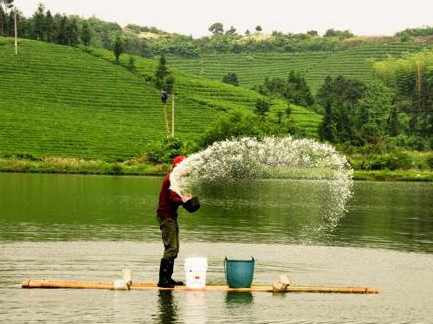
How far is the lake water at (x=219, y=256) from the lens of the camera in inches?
781

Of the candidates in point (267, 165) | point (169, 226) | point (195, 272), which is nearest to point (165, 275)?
point (195, 272)

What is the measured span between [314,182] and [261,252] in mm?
67089

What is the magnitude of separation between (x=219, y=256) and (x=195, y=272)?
7.47 m

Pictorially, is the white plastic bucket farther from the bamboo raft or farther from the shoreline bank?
the shoreline bank

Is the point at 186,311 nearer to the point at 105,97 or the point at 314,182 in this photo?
the point at 314,182

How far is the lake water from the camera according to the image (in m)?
19.8

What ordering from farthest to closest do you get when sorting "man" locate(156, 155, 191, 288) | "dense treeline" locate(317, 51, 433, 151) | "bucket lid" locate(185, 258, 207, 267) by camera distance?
"dense treeline" locate(317, 51, 433, 151) < "man" locate(156, 155, 191, 288) < "bucket lid" locate(185, 258, 207, 267)

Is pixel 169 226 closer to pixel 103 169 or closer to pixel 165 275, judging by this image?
pixel 165 275

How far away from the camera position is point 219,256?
97.9ft

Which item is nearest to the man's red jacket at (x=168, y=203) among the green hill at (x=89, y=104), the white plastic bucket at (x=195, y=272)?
the white plastic bucket at (x=195, y=272)

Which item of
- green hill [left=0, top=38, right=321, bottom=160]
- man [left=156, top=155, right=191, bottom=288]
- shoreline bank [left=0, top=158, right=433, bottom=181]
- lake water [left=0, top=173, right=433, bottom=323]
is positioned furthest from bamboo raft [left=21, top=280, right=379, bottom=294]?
green hill [left=0, top=38, right=321, bottom=160]

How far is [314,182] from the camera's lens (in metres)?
98.1

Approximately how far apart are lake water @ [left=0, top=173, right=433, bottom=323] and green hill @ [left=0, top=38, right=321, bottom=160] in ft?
230

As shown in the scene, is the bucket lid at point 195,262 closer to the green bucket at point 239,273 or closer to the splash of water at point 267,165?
the green bucket at point 239,273
